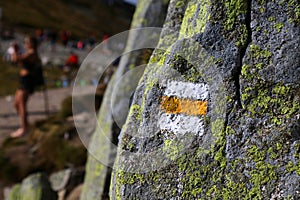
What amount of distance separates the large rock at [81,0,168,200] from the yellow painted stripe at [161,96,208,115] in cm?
225

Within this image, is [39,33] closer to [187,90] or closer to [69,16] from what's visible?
[69,16]

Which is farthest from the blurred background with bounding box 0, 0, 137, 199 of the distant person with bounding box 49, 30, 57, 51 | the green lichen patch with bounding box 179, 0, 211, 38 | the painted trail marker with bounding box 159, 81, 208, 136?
the painted trail marker with bounding box 159, 81, 208, 136

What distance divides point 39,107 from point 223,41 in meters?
13.1

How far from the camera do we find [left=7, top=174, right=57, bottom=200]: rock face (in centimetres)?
553

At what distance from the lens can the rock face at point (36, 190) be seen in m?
5.53

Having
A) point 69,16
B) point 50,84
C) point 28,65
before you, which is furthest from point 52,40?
point 28,65

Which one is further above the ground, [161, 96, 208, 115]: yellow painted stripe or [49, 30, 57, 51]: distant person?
[161, 96, 208, 115]: yellow painted stripe

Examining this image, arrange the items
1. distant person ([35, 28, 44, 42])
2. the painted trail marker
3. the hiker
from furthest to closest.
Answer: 1. distant person ([35, 28, 44, 42])
2. the hiker
3. the painted trail marker

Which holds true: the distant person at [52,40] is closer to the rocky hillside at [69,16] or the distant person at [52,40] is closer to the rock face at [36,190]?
the rocky hillside at [69,16]

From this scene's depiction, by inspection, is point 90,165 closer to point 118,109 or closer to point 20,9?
point 118,109

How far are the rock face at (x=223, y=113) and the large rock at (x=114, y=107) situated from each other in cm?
225

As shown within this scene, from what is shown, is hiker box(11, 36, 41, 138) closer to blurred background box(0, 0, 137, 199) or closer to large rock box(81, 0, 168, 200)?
blurred background box(0, 0, 137, 199)

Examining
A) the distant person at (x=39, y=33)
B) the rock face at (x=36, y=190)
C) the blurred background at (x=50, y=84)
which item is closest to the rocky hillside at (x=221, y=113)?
the blurred background at (x=50, y=84)

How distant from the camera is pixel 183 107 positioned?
2.58 metres
